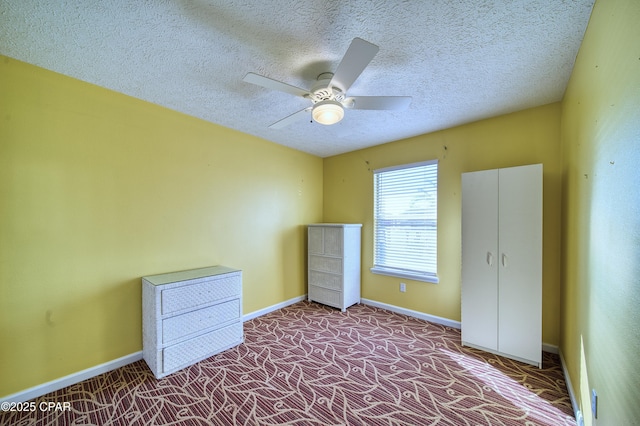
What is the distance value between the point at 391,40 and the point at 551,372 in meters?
3.18

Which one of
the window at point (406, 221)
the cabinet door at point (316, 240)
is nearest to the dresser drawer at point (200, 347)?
the cabinet door at point (316, 240)

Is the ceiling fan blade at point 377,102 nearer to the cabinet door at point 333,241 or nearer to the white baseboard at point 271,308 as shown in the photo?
the cabinet door at point 333,241

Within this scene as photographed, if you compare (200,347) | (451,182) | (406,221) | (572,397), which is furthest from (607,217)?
(200,347)

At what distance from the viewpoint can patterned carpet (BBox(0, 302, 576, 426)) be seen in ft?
5.98

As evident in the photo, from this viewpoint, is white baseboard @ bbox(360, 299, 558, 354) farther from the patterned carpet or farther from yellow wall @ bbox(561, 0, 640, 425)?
yellow wall @ bbox(561, 0, 640, 425)

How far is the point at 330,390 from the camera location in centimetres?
212

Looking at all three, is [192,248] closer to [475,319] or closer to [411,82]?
[411,82]

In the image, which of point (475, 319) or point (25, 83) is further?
point (475, 319)

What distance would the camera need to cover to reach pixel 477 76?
2.10m

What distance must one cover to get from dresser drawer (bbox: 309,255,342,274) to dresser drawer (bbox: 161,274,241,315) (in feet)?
5.02

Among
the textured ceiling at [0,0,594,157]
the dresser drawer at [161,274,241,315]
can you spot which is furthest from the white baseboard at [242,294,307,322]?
the textured ceiling at [0,0,594,157]

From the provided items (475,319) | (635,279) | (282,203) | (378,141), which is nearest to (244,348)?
(282,203)

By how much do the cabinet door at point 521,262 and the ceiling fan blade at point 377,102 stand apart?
4.64 ft

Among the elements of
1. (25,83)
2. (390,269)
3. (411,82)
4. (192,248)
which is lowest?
(390,269)
